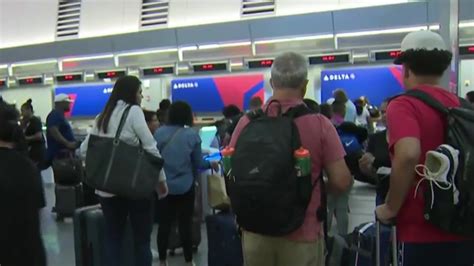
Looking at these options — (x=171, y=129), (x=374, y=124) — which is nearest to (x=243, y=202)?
(x=171, y=129)

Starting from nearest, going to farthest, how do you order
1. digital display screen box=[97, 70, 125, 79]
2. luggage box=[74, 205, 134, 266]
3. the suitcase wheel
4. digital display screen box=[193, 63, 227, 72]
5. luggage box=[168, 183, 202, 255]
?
1. luggage box=[74, 205, 134, 266]
2. luggage box=[168, 183, 202, 255]
3. the suitcase wheel
4. digital display screen box=[193, 63, 227, 72]
5. digital display screen box=[97, 70, 125, 79]

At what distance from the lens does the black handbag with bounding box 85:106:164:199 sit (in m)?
3.70

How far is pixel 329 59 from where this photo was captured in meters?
10.6

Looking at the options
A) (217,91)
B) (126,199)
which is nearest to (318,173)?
(126,199)

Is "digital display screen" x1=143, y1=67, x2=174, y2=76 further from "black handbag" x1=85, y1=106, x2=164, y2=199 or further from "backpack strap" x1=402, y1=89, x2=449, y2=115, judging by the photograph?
"backpack strap" x1=402, y1=89, x2=449, y2=115

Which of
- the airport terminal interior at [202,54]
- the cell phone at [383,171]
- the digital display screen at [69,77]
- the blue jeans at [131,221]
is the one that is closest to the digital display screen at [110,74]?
the airport terminal interior at [202,54]

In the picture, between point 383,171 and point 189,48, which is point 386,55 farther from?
point 383,171

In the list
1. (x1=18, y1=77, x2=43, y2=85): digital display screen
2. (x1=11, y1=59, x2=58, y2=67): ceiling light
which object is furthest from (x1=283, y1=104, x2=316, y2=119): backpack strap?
(x1=18, y1=77, x2=43, y2=85): digital display screen

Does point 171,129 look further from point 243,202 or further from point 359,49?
point 359,49

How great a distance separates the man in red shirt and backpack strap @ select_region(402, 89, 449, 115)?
0.02 meters

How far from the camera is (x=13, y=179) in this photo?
96.6 inches

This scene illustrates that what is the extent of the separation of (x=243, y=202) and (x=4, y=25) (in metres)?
13.7

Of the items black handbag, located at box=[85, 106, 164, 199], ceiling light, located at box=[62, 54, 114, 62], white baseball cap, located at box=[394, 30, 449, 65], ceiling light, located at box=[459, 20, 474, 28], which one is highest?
ceiling light, located at box=[459, 20, 474, 28]

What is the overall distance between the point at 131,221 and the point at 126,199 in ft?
0.58
